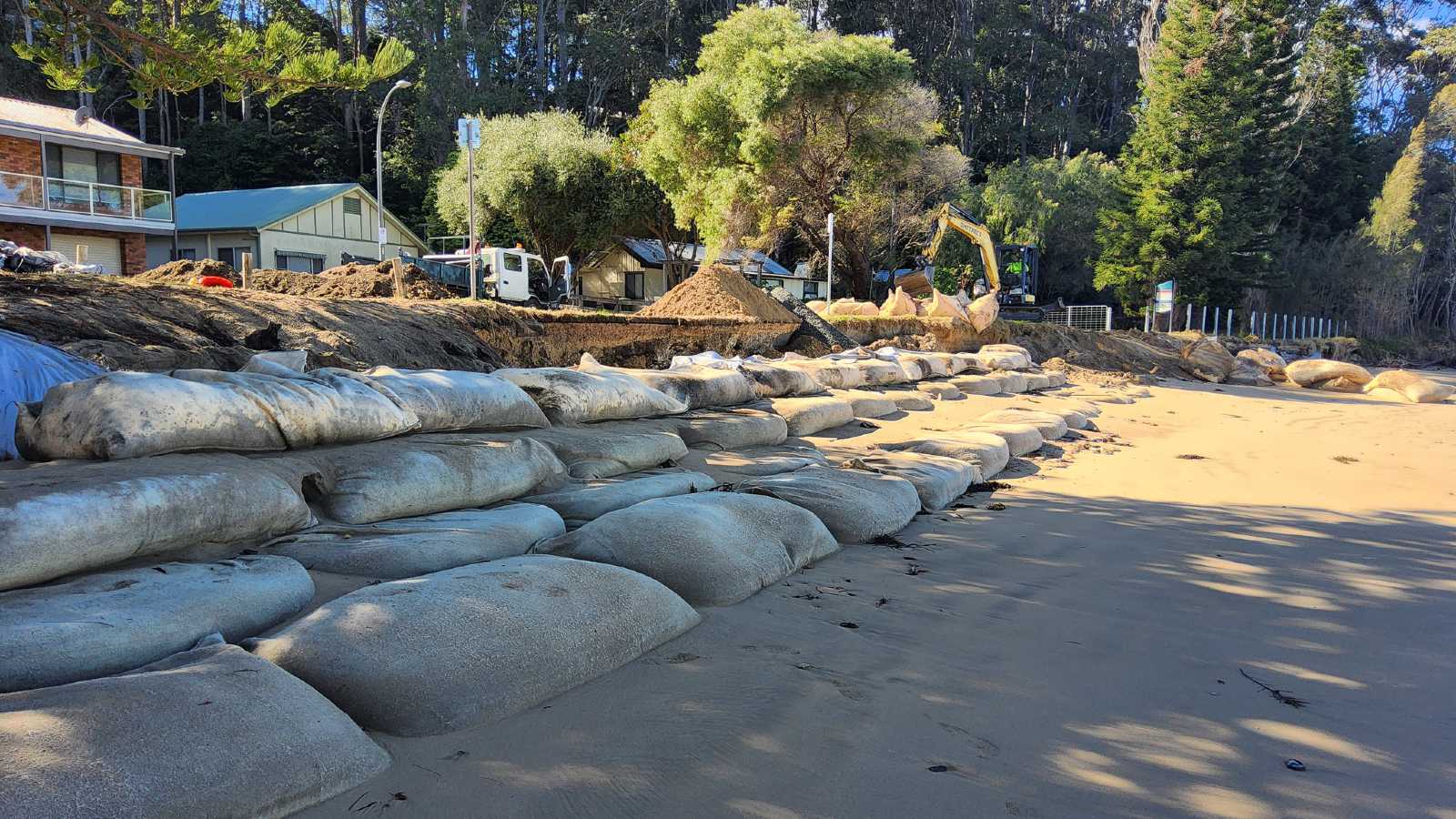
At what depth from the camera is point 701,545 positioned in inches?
131

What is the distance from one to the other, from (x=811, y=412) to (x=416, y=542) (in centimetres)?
494

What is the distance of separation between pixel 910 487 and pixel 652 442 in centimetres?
166

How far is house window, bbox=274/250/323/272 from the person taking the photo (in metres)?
27.1

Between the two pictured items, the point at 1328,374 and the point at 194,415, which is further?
the point at 1328,374

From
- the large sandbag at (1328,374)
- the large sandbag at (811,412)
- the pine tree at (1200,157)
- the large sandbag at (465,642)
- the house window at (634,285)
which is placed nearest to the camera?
the large sandbag at (465,642)

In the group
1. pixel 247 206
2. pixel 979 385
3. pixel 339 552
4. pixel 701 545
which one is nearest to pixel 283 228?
pixel 247 206

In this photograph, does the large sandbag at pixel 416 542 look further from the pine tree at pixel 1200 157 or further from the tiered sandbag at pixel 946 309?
the pine tree at pixel 1200 157

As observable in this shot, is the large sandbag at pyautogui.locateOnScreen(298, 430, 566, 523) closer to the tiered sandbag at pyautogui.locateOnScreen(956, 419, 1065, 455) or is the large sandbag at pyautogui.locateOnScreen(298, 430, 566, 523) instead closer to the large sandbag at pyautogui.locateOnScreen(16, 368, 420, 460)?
the large sandbag at pyautogui.locateOnScreen(16, 368, 420, 460)

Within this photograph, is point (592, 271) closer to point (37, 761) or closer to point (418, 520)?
point (418, 520)

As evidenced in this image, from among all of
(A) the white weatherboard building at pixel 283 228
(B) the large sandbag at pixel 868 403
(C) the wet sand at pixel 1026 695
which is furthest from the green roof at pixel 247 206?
(C) the wet sand at pixel 1026 695

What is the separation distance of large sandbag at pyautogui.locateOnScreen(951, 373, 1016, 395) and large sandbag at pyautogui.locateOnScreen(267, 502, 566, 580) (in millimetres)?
8836

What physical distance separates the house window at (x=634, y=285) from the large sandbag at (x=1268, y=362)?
2100 centimetres

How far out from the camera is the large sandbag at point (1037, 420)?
26.6 ft

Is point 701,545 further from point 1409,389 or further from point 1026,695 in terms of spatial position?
point 1409,389
